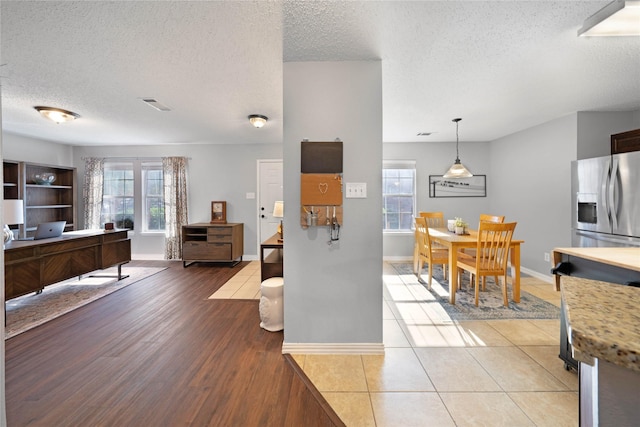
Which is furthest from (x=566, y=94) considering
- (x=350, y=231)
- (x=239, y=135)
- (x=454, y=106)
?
(x=239, y=135)

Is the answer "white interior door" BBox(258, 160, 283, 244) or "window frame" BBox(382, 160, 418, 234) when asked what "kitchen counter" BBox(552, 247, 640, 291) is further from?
"white interior door" BBox(258, 160, 283, 244)

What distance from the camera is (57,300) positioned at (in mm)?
3225

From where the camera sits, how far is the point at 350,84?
2092mm

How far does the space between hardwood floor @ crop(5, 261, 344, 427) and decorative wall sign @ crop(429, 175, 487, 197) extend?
432 cm

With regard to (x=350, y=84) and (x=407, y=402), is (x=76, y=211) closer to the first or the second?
(x=350, y=84)

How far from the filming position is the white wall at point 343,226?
2.09m

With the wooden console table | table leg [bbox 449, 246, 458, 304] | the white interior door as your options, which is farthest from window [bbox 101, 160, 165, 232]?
table leg [bbox 449, 246, 458, 304]

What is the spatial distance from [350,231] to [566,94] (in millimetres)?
3044

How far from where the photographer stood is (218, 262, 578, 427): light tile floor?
1.51 meters

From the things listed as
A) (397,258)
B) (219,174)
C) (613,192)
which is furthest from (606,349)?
(219,174)

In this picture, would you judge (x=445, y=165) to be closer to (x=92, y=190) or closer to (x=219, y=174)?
(x=219, y=174)

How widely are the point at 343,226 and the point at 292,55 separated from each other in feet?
4.59

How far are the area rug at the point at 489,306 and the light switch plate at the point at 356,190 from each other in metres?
1.73

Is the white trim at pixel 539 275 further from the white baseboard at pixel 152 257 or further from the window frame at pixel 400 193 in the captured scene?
the white baseboard at pixel 152 257
